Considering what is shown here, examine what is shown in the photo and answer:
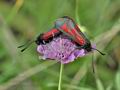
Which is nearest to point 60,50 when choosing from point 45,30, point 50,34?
point 50,34

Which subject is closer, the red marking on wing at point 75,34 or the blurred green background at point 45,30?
the red marking on wing at point 75,34

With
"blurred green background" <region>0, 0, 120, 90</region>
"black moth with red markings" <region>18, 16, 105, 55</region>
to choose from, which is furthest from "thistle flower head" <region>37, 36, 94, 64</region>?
"blurred green background" <region>0, 0, 120, 90</region>

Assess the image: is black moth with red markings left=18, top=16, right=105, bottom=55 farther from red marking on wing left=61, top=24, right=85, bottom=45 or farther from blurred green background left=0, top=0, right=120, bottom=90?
blurred green background left=0, top=0, right=120, bottom=90

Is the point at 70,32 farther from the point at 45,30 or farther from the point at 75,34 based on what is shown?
the point at 45,30

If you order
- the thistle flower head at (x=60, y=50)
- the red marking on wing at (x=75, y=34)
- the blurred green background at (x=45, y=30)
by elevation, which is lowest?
the blurred green background at (x=45, y=30)

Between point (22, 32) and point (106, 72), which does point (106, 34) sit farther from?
point (22, 32)

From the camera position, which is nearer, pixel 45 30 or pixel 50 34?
pixel 50 34

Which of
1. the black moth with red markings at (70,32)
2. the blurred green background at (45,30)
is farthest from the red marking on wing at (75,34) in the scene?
the blurred green background at (45,30)

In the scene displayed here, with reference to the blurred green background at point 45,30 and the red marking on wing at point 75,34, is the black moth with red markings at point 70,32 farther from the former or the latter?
the blurred green background at point 45,30

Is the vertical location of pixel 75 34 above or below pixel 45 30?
above
